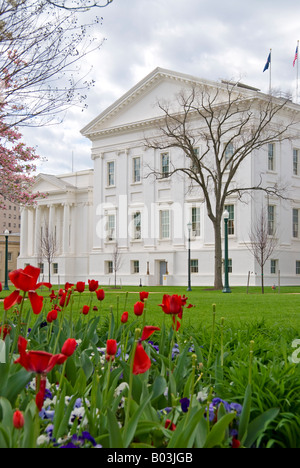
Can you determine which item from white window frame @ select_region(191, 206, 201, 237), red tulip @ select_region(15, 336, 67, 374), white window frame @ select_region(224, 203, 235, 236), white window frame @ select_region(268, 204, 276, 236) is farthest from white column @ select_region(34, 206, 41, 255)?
red tulip @ select_region(15, 336, 67, 374)

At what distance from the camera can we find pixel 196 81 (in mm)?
43125

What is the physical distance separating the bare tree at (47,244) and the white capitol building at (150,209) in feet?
1.71

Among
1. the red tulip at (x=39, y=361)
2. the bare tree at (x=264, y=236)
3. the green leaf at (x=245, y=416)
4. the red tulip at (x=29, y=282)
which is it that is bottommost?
the green leaf at (x=245, y=416)

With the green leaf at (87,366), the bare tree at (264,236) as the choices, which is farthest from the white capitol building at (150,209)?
the green leaf at (87,366)

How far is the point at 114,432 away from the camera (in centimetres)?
268

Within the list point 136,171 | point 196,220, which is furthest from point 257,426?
point 136,171

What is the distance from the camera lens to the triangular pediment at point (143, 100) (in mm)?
45438

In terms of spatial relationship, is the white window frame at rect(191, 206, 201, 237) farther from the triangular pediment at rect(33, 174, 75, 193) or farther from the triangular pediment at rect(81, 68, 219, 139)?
the triangular pediment at rect(33, 174, 75, 193)

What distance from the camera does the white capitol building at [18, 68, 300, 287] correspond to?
41.2 metres

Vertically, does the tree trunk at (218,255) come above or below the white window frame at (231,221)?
below

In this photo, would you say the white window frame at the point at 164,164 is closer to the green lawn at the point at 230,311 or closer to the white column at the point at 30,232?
the white column at the point at 30,232

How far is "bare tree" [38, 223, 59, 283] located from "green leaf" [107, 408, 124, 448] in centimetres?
5115

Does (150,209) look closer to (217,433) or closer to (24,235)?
(24,235)
